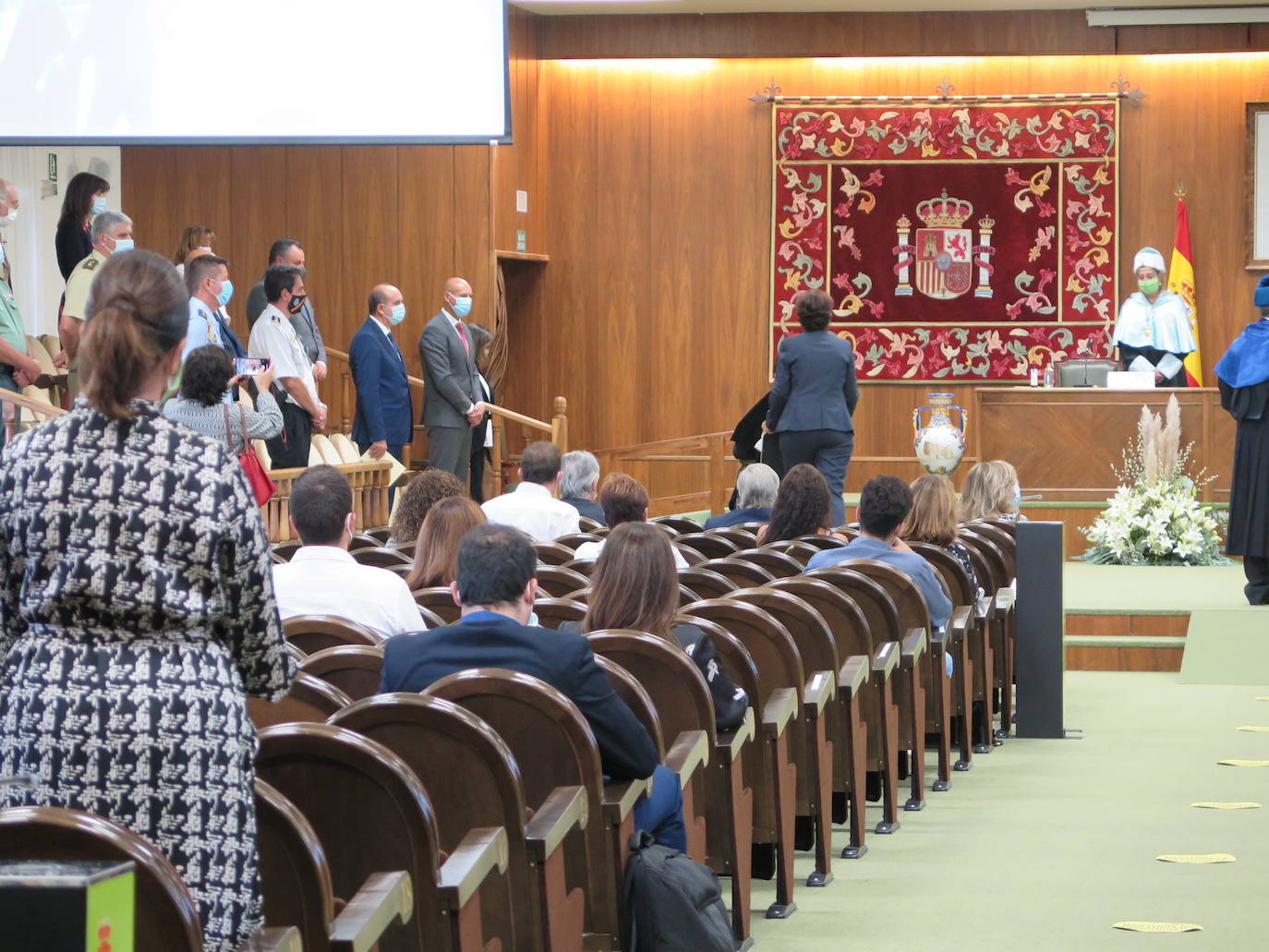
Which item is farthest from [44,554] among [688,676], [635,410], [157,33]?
[635,410]

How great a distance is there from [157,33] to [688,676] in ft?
20.1

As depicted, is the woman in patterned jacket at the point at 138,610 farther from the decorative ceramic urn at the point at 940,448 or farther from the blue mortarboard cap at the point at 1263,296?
the decorative ceramic urn at the point at 940,448

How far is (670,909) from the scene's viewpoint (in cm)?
253

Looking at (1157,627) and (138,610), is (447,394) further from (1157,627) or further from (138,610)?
(138,610)

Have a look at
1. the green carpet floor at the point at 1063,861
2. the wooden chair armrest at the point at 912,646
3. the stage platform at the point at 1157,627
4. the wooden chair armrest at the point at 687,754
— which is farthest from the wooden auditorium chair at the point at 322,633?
the stage platform at the point at 1157,627

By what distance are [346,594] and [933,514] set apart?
2.55 meters

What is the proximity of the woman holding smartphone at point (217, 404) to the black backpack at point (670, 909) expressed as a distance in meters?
2.79

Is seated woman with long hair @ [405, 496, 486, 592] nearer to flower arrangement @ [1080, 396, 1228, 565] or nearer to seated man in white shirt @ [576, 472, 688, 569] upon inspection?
seated man in white shirt @ [576, 472, 688, 569]

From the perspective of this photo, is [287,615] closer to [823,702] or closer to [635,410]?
[823,702]

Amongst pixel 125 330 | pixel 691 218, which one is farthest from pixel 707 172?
pixel 125 330

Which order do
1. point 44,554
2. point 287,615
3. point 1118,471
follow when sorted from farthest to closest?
point 1118,471
point 287,615
point 44,554

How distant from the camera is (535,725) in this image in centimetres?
244

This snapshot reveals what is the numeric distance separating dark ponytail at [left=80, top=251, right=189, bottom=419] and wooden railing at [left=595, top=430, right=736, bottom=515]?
927 cm

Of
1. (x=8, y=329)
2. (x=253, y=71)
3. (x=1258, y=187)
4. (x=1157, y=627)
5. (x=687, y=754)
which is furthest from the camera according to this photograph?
(x=1258, y=187)
